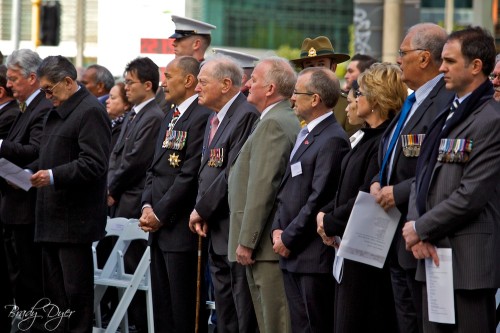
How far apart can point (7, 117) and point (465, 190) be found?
5631mm

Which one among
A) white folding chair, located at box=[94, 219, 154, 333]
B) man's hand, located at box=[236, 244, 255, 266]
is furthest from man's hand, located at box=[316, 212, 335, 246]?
white folding chair, located at box=[94, 219, 154, 333]

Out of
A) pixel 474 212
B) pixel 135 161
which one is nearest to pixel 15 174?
pixel 135 161

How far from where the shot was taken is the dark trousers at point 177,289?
884 centimetres

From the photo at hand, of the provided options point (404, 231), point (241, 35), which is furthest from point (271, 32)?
point (404, 231)

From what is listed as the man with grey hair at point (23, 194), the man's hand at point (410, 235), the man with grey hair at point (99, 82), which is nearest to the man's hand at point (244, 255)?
the man's hand at point (410, 235)

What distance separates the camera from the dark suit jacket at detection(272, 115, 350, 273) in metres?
7.25

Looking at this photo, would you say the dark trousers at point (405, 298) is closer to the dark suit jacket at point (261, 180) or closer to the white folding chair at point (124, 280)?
the dark suit jacket at point (261, 180)

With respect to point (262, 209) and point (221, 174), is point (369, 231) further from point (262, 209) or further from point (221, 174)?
point (221, 174)

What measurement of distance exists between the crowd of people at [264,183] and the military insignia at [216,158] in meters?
0.01

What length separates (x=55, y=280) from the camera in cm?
904

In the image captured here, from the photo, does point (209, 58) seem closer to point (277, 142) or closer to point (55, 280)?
point (277, 142)

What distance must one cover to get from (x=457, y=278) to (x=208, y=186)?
117 inches

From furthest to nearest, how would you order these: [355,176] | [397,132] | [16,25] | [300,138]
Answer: [16,25]
[300,138]
[355,176]
[397,132]

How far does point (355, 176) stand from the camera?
274 inches
